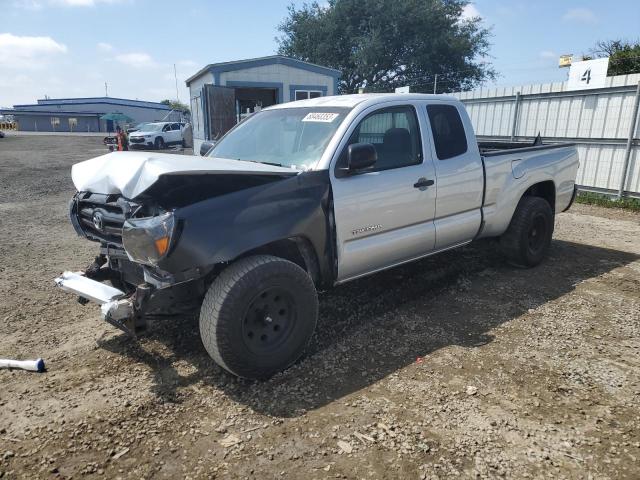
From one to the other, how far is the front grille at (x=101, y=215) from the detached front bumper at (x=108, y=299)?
1.10 ft

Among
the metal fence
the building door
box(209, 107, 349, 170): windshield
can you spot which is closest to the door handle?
box(209, 107, 349, 170): windshield

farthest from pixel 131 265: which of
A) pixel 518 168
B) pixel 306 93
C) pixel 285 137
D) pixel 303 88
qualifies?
pixel 306 93

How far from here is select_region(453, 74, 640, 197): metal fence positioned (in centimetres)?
936

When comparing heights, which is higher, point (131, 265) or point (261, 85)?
point (261, 85)

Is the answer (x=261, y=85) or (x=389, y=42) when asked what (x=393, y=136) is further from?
(x=389, y=42)

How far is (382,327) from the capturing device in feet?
13.1

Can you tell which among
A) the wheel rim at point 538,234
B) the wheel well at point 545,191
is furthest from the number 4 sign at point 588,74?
the wheel rim at point 538,234

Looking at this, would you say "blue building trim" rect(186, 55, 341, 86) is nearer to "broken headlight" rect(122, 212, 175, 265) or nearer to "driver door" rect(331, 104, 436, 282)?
"driver door" rect(331, 104, 436, 282)

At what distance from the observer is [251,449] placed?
256cm

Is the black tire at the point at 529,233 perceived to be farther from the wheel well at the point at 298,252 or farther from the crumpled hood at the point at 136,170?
the crumpled hood at the point at 136,170

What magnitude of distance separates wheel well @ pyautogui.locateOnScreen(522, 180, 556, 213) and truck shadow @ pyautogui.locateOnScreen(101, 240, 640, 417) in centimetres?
78

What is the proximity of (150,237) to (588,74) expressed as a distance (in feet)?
34.9

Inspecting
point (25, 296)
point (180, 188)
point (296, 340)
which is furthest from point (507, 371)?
point (25, 296)

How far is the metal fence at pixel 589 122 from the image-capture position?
9.36 m
